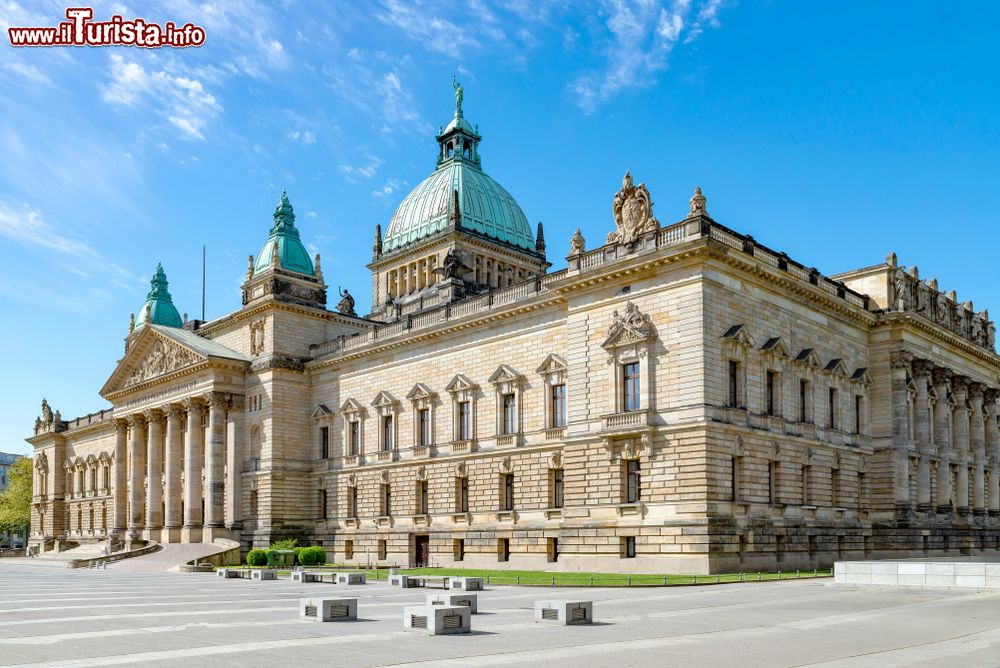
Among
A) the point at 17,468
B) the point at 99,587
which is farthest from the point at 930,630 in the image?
the point at 17,468

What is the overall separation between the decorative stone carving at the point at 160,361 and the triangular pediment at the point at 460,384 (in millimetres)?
23649

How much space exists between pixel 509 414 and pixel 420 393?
27.0 feet

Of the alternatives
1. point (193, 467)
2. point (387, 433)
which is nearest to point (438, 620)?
point (387, 433)

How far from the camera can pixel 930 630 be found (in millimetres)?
23094

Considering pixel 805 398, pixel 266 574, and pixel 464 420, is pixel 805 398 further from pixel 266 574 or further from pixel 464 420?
pixel 266 574

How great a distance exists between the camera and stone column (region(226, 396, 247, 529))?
243 ft

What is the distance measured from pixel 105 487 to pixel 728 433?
79.0 metres

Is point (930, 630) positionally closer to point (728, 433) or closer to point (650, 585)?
point (650, 585)

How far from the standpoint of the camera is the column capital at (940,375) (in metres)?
63.2

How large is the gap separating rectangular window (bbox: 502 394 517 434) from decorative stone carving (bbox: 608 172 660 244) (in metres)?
12.6

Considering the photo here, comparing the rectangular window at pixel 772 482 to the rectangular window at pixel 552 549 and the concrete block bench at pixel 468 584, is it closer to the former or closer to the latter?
the rectangular window at pixel 552 549

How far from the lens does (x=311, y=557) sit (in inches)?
2367

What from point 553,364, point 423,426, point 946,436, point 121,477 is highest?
point 553,364

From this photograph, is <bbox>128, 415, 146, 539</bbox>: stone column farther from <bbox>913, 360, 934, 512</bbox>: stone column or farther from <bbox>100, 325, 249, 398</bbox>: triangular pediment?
<bbox>913, 360, 934, 512</bbox>: stone column
